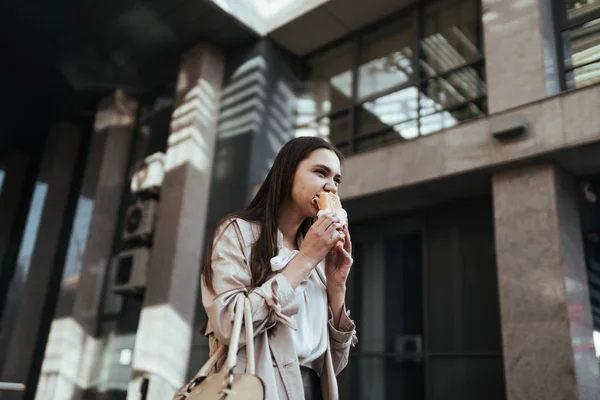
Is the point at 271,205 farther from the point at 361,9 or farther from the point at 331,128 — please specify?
the point at 361,9

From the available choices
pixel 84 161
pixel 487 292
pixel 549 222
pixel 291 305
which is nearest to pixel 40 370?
pixel 84 161

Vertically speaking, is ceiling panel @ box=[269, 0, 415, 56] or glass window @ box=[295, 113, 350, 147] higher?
ceiling panel @ box=[269, 0, 415, 56]

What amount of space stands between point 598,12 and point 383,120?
335 cm

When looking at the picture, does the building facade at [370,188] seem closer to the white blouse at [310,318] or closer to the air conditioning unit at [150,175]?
the air conditioning unit at [150,175]

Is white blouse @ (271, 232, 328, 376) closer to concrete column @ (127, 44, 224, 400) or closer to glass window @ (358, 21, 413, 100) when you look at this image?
concrete column @ (127, 44, 224, 400)

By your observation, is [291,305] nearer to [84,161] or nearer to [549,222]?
[549,222]

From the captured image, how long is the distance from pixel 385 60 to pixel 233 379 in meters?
8.71

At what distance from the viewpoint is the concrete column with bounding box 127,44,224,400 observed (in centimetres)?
858

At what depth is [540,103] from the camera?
6180 millimetres

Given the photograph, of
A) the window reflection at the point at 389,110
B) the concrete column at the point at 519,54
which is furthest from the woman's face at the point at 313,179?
the window reflection at the point at 389,110

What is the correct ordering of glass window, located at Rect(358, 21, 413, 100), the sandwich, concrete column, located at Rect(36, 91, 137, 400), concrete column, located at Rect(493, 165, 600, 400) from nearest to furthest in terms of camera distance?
1. the sandwich
2. concrete column, located at Rect(493, 165, 600, 400)
3. glass window, located at Rect(358, 21, 413, 100)
4. concrete column, located at Rect(36, 91, 137, 400)

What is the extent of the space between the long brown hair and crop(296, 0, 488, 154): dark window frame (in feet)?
20.9

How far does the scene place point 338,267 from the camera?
1904 millimetres

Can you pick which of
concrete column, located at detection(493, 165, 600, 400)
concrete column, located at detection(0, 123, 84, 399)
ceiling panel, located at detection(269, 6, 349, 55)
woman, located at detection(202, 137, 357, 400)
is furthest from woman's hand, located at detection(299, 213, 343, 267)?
concrete column, located at detection(0, 123, 84, 399)
